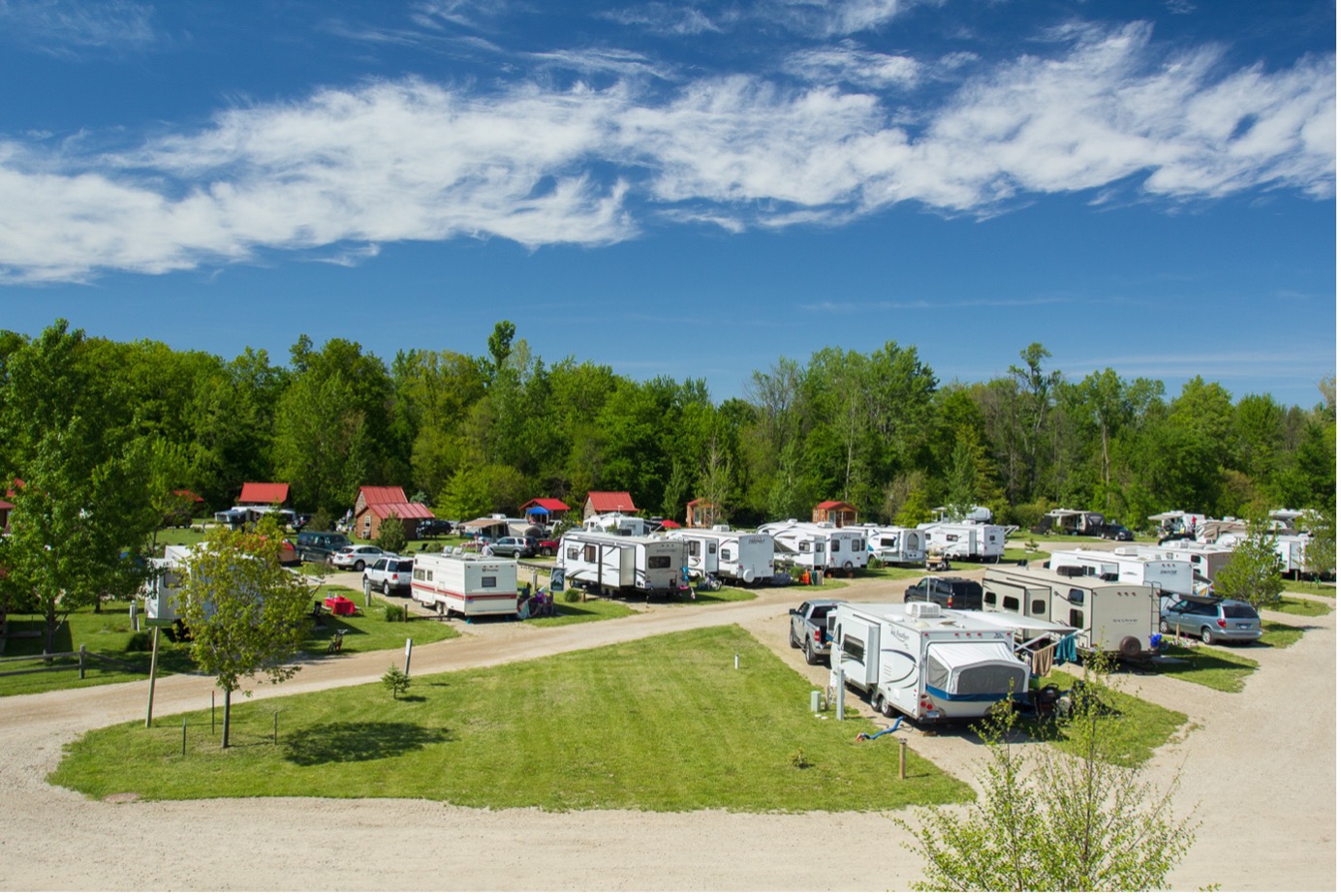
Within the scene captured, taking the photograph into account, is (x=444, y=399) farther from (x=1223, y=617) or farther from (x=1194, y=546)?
(x=1223, y=617)

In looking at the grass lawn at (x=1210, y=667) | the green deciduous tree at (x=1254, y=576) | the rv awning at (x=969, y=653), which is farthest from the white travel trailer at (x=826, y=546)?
the rv awning at (x=969, y=653)

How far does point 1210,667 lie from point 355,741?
2155cm

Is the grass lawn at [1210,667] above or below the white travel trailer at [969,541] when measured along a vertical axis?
below

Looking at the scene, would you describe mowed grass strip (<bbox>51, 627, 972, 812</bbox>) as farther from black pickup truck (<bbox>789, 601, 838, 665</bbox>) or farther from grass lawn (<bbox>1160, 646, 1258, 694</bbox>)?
grass lawn (<bbox>1160, 646, 1258, 694</bbox>)

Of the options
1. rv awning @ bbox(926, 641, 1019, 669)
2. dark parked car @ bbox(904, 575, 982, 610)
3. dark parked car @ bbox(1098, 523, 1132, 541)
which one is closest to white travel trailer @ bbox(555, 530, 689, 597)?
dark parked car @ bbox(904, 575, 982, 610)

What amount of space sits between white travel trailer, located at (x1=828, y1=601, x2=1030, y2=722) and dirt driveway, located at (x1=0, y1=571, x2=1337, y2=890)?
789 mm

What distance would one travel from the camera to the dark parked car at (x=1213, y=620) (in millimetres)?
27359

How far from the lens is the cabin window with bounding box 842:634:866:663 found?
1941 centimetres

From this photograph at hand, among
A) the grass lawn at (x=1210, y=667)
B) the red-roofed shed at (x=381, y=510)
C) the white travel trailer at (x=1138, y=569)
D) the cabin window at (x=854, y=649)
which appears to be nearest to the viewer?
the cabin window at (x=854, y=649)

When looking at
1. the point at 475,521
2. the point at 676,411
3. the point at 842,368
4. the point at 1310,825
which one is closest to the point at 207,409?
the point at 475,521

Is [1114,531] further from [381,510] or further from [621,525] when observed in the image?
[381,510]

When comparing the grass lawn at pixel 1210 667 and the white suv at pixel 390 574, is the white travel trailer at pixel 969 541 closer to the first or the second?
the grass lawn at pixel 1210 667

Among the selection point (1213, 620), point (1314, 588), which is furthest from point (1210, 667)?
point (1314, 588)

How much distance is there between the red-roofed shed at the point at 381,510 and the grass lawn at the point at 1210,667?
46304mm
